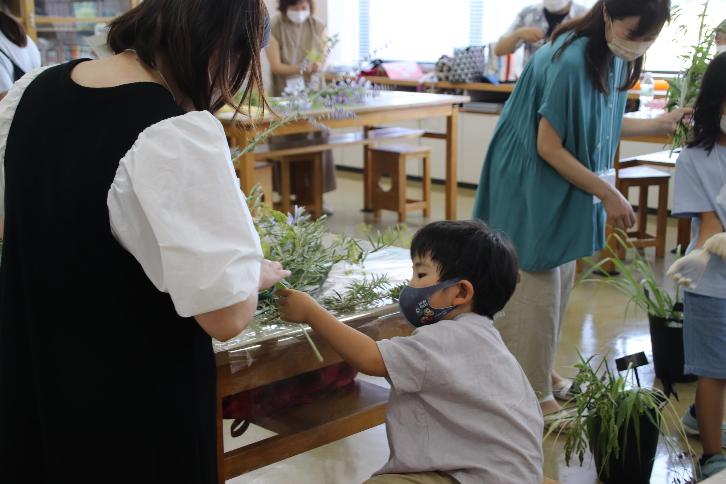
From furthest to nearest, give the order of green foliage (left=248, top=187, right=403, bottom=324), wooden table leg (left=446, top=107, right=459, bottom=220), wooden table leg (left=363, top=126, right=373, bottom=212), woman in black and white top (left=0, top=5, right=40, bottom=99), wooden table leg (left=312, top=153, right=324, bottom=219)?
1. wooden table leg (left=363, top=126, right=373, bottom=212)
2. wooden table leg (left=446, top=107, right=459, bottom=220)
3. wooden table leg (left=312, top=153, right=324, bottom=219)
4. woman in black and white top (left=0, top=5, right=40, bottom=99)
5. green foliage (left=248, top=187, right=403, bottom=324)

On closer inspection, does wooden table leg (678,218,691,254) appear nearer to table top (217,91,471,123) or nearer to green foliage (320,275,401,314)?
table top (217,91,471,123)

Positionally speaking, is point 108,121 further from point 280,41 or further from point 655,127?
point 280,41

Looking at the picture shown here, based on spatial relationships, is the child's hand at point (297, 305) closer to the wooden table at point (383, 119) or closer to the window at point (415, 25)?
the wooden table at point (383, 119)

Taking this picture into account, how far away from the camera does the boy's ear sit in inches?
66.7

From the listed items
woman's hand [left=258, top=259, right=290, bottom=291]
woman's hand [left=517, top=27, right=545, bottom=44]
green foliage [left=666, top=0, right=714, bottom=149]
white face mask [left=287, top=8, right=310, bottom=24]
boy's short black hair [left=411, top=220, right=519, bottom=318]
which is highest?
white face mask [left=287, top=8, right=310, bottom=24]

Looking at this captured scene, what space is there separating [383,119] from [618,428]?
332 cm

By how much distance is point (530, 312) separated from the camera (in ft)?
9.43

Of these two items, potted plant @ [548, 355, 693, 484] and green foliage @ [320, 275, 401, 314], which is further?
potted plant @ [548, 355, 693, 484]

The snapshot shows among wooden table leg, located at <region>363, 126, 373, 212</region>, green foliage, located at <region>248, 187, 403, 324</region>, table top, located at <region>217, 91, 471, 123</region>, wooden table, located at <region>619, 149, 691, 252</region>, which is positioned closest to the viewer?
green foliage, located at <region>248, 187, 403, 324</region>

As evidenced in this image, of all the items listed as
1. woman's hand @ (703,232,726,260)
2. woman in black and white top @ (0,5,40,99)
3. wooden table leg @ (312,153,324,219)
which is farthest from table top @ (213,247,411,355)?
wooden table leg @ (312,153,324,219)

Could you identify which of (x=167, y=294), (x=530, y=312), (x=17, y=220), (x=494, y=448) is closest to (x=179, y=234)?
(x=167, y=294)

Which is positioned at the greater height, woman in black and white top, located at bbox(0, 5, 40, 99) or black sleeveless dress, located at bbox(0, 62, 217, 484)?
woman in black and white top, located at bbox(0, 5, 40, 99)

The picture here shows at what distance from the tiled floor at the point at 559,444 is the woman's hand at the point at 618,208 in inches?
29.7

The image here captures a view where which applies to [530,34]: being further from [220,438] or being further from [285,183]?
[220,438]
